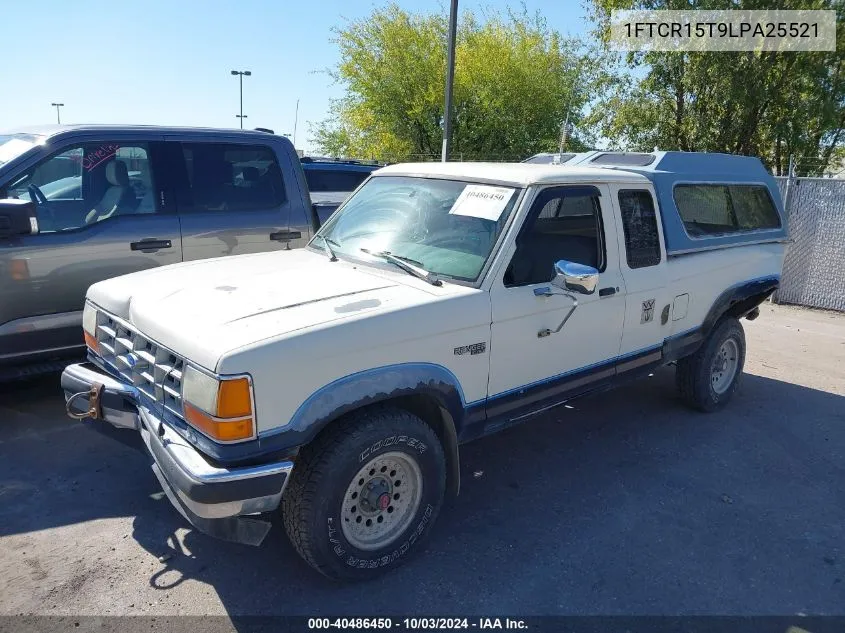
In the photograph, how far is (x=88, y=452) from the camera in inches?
161

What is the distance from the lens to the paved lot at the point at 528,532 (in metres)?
2.89

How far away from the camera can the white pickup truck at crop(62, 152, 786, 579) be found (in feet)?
8.27

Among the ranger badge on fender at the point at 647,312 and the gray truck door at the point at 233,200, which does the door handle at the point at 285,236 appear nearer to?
the gray truck door at the point at 233,200

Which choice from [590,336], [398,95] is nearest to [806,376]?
[590,336]

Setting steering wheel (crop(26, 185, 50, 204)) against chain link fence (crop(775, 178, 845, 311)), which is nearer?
steering wheel (crop(26, 185, 50, 204))

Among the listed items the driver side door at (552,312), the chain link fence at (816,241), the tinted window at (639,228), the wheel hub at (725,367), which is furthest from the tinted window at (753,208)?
the chain link fence at (816,241)

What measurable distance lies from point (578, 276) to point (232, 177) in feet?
10.7

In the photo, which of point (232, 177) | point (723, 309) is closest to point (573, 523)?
point (723, 309)

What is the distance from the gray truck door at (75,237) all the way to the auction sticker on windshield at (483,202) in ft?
7.99

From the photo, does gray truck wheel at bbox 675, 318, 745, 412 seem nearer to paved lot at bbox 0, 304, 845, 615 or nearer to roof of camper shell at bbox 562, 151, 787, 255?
paved lot at bbox 0, 304, 845, 615

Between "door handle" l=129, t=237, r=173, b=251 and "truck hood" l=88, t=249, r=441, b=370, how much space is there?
1.11 metres

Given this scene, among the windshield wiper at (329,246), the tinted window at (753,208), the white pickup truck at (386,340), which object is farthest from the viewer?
the tinted window at (753,208)

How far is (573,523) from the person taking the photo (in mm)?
3557

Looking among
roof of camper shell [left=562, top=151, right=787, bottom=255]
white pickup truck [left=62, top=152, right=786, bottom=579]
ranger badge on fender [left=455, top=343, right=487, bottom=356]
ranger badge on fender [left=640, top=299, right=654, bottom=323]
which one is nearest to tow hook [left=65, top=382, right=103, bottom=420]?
white pickup truck [left=62, top=152, right=786, bottom=579]
